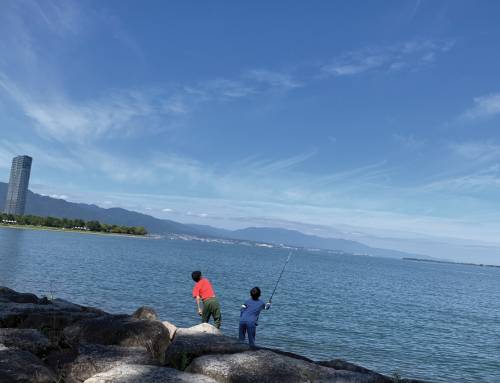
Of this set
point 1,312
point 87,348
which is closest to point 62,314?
point 1,312

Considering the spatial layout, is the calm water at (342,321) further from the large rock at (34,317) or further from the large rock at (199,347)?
the large rock at (199,347)

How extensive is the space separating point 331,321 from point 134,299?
1548cm

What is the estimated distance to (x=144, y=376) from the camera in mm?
6223

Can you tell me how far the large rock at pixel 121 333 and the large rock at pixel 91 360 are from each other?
1416 mm

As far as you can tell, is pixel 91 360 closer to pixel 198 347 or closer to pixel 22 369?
pixel 22 369

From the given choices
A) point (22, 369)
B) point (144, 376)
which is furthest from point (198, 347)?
point (22, 369)

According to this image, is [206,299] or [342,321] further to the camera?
[342,321]

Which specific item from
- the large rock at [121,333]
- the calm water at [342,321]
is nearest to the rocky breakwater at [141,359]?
the large rock at [121,333]

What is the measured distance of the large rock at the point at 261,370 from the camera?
7.12 metres

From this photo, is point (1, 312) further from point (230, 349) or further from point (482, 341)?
point (482, 341)

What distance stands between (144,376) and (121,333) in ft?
12.9

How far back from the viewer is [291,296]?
38.4 metres

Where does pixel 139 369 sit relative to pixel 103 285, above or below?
above

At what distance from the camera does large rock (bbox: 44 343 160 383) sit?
7.08 metres
